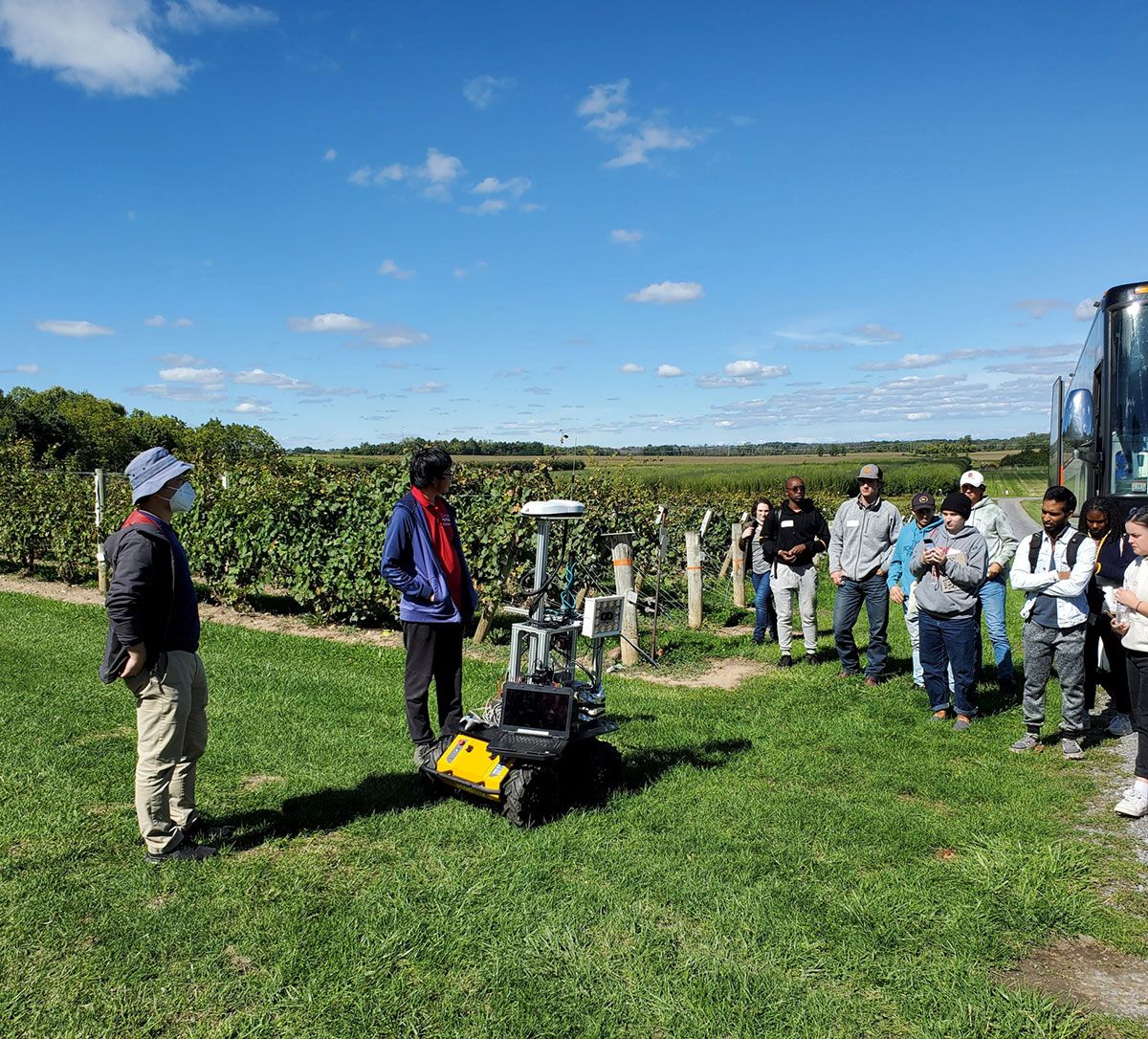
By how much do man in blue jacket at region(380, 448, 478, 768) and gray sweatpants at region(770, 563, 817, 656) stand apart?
4560 millimetres

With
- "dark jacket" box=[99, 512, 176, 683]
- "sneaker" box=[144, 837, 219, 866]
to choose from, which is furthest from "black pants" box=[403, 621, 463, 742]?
"dark jacket" box=[99, 512, 176, 683]

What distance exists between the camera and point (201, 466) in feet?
41.3

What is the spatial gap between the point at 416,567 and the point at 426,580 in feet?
0.33

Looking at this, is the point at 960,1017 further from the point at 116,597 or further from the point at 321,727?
the point at 321,727

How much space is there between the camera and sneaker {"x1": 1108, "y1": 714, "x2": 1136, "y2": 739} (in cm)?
633

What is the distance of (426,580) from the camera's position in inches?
203

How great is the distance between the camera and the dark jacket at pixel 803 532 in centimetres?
880

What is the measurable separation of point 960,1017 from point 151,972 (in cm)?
299

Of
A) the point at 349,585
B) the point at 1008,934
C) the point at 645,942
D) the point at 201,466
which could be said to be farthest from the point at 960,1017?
the point at 201,466

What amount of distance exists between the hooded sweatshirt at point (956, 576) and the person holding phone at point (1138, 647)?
4.55 ft

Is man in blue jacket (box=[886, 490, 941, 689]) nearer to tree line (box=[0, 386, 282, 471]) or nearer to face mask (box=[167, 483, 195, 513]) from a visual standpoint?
face mask (box=[167, 483, 195, 513])

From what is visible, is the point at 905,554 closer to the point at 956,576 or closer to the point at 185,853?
the point at 956,576

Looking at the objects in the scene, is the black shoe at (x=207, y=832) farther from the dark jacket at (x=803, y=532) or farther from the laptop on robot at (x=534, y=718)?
the dark jacket at (x=803, y=532)

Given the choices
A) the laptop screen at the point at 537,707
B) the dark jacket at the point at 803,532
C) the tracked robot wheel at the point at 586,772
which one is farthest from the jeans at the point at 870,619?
the laptop screen at the point at 537,707
